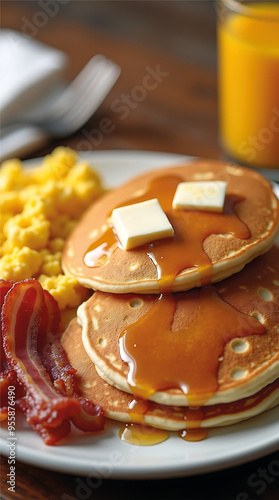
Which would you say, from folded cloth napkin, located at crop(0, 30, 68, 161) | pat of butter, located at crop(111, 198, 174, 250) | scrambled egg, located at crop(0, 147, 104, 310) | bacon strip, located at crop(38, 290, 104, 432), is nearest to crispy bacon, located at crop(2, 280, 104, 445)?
bacon strip, located at crop(38, 290, 104, 432)

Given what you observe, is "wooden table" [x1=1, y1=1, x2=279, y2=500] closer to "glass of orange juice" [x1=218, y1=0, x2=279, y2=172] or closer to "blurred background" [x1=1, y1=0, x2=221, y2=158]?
"blurred background" [x1=1, y1=0, x2=221, y2=158]

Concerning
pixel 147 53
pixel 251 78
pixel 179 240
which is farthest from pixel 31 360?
pixel 147 53

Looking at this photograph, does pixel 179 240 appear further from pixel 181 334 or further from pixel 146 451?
pixel 146 451

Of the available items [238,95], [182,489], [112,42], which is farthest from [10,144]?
[182,489]

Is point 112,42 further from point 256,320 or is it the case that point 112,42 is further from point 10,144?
point 256,320

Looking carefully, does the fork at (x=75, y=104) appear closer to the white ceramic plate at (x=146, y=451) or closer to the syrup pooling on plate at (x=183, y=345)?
the syrup pooling on plate at (x=183, y=345)

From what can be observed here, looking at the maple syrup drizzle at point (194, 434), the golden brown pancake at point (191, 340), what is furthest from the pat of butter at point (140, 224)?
the maple syrup drizzle at point (194, 434)
